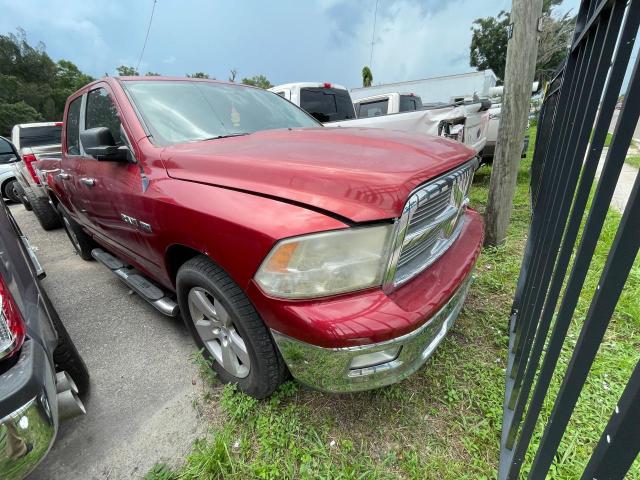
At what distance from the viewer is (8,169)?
8.08m

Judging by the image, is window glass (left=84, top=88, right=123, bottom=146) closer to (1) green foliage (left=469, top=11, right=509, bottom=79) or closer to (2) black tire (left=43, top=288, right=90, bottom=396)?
(2) black tire (left=43, top=288, right=90, bottom=396)

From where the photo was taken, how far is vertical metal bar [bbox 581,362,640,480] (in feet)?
1.98

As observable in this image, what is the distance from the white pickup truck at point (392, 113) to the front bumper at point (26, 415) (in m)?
3.92

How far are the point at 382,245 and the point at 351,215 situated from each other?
0.17m

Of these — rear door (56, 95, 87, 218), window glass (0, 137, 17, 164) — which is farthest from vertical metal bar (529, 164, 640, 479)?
window glass (0, 137, 17, 164)

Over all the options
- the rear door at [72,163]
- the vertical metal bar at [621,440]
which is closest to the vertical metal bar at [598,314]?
the vertical metal bar at [621,440]

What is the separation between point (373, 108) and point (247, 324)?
23.7 ft

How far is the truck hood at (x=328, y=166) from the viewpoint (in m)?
1.25

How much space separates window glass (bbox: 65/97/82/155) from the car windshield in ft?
3.64

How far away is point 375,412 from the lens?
5.56 feet

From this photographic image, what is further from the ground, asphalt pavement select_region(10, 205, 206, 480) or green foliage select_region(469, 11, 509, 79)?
green foliage select_region(469, 11, 509, 79)

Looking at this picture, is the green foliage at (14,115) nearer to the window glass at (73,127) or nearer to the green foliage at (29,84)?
the green foliage at (29,84)

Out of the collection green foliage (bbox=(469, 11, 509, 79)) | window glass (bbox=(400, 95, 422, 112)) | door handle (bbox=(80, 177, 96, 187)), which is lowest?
door handle (bbox=(80, 177, 96, 187))

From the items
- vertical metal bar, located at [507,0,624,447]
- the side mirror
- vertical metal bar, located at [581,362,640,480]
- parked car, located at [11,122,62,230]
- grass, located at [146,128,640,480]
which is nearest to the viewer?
vertical metal bar, located at [581,362,640,480]
